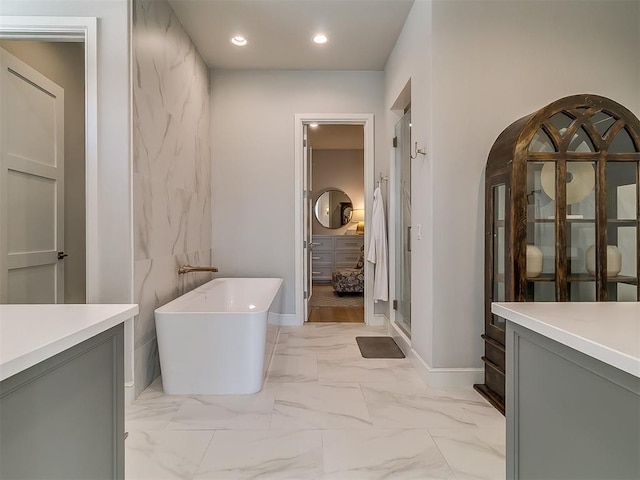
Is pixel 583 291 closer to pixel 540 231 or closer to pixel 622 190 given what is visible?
pixel 540 231

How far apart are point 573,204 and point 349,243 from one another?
17.2 feet

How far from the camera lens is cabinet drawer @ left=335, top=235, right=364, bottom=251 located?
7.21 m

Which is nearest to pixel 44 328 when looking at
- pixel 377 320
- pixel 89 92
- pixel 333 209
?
pixel 89 92

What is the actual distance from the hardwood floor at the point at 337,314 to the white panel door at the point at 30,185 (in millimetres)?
2631

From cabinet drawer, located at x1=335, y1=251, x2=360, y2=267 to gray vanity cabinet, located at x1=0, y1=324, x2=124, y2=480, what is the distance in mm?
6198

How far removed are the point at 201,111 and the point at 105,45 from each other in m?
1.44

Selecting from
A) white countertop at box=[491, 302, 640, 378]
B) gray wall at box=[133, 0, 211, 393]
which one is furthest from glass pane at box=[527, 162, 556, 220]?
gray wall at box=[133, 0, 211, 393]

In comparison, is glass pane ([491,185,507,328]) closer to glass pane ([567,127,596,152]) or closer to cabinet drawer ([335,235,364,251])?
glass pane ([567,127,596,152])

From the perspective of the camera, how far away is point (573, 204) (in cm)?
208

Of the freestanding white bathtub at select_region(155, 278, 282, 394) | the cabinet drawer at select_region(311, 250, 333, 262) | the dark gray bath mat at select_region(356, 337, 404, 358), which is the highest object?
the cabinet drawer at select_region(311, 250, 333, 262)

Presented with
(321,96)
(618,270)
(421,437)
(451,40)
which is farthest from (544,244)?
(321,96)

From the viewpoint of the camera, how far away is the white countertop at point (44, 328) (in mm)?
709

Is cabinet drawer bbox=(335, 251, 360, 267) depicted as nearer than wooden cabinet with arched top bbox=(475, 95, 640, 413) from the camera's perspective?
No

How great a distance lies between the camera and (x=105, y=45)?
2.17 metres
